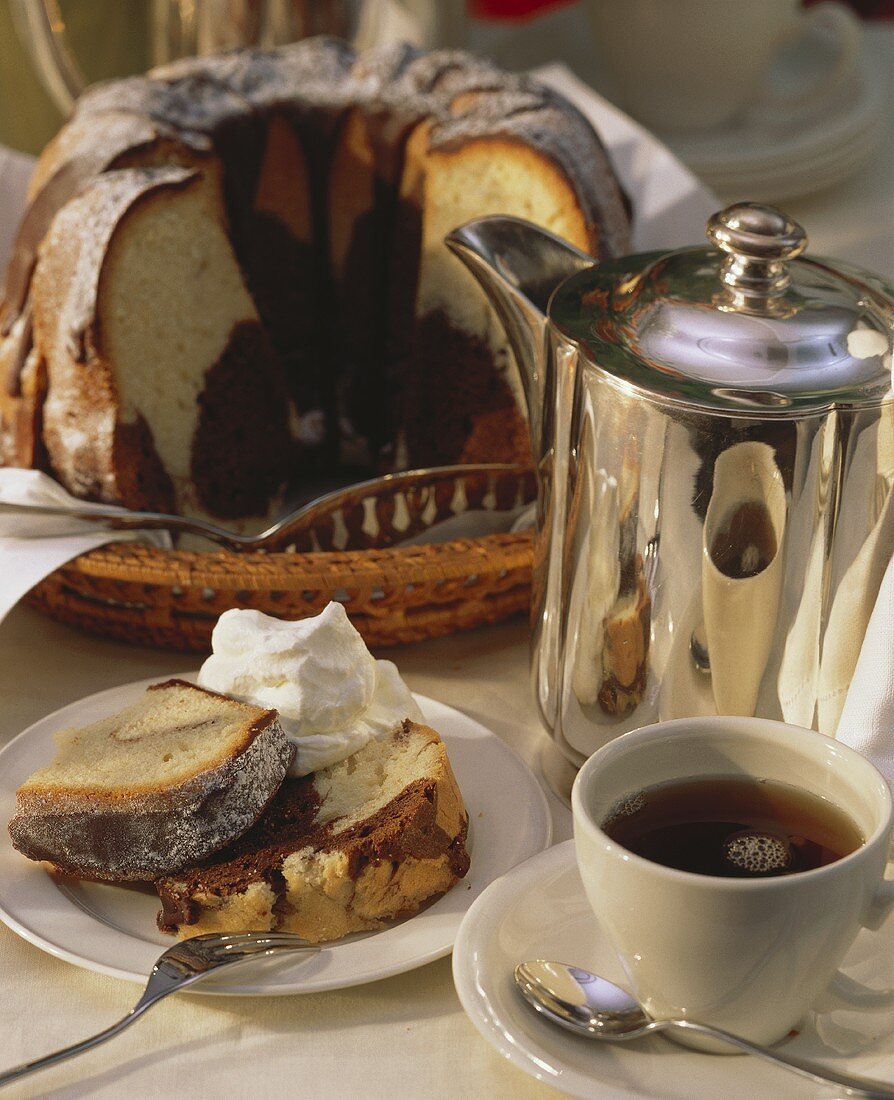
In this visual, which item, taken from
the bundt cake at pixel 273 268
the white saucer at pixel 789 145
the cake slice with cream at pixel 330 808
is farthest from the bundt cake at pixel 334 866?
the white saucer at pixel 789 145

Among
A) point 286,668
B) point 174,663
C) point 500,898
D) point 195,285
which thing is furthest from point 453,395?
point 500,898

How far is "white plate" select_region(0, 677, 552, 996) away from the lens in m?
0.58

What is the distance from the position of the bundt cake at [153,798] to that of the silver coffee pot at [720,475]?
0.57 ft

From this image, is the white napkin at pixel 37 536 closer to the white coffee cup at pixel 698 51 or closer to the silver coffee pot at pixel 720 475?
the silver coffee pot at pixel 720 475

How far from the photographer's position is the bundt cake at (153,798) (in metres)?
0.61

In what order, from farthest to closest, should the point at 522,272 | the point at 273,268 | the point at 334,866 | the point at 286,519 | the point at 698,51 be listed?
the point at 698,51, the point at 273,268, the point at 286,519, the point at 522,272, the point at 334,866

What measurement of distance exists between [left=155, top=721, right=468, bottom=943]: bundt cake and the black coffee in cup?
115mm

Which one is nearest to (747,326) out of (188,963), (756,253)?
(756,253)

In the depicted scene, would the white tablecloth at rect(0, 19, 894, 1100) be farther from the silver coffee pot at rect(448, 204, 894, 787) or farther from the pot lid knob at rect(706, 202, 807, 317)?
the pot lid knob at rect(706, 202, 807, 317)

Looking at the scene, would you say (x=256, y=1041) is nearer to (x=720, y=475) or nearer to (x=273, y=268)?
(x=720, y=475)

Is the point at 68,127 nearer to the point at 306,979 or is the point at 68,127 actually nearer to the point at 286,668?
the point at 286,668

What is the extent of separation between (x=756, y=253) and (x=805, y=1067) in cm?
36

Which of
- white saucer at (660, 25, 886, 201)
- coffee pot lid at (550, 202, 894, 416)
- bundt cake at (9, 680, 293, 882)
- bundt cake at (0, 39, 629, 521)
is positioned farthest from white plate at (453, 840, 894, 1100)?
white saucer at (660, 25, 886, 201)

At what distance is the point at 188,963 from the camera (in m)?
0.57
